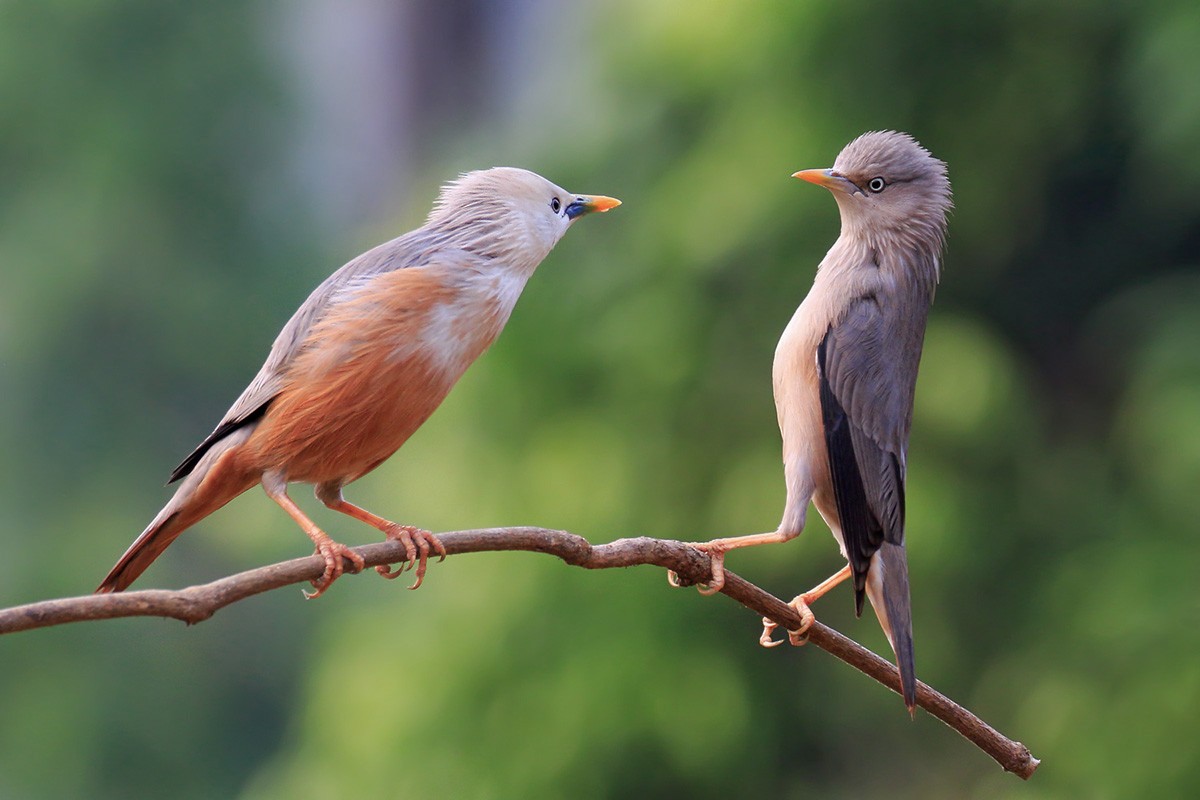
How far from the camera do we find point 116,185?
31.0ft

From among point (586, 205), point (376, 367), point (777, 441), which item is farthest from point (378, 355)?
point (777, 441)

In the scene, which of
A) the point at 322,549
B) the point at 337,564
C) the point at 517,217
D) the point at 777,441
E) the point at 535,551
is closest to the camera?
the point at 535,551

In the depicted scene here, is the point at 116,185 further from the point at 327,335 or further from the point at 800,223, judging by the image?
the point at 327,335

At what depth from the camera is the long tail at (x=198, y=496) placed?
241 cm

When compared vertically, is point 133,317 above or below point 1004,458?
below

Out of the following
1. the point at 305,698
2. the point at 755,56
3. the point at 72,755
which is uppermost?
the point at 755,56

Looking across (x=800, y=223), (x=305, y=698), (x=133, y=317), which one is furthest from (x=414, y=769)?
(x=133, y=317)

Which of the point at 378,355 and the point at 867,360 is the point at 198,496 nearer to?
the point at 378,355

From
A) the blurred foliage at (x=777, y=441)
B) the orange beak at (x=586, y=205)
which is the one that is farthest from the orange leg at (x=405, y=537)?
the blurred foliage at (x=777, y=441)

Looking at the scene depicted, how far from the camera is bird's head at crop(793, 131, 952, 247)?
8.34ft

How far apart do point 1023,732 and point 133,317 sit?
7.05 metres

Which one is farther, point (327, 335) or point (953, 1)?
point (953, 1)

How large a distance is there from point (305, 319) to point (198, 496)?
15.2 inches

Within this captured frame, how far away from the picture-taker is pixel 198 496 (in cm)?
247
